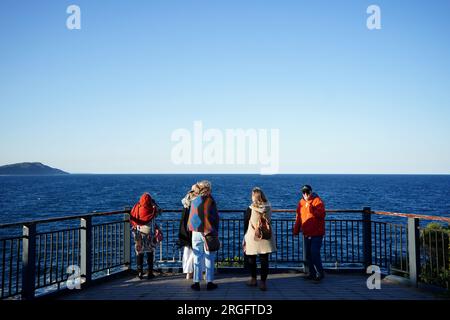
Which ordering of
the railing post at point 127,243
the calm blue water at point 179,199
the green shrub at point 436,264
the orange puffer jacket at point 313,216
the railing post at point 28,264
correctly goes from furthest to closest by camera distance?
the calm blue water at point 179,199
the railing post at point 127,243
the orange puffer jacket at point 313,216
the green shrub at point 436,264
the railing post at point 28,264

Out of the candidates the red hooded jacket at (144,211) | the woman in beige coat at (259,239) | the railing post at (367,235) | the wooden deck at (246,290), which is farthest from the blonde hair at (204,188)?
the railing post at (367,235)

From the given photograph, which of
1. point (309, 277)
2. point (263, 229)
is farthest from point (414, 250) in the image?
point (263, 229)

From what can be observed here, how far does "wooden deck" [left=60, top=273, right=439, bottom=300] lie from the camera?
21.4 ft

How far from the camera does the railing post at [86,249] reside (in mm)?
7367

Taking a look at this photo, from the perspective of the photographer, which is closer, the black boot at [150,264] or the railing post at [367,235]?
the black boot at [150,264]

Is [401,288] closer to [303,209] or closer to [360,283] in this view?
[360,283]

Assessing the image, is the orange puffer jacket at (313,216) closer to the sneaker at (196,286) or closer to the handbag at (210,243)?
the handbag at (210,243)

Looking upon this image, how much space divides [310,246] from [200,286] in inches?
91.6

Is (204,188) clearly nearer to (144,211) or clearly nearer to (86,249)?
(144,211)

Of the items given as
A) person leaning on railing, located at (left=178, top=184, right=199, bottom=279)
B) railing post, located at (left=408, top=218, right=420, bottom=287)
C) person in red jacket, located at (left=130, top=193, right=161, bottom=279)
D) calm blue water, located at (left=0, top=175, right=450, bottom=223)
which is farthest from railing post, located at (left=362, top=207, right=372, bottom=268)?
calm blue water, located at (left=0, top=175, right=450, bottom=223)

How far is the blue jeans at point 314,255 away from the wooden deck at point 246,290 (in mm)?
245

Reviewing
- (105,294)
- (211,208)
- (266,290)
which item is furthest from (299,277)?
(105,294)

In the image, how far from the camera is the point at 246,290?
7.00 m
